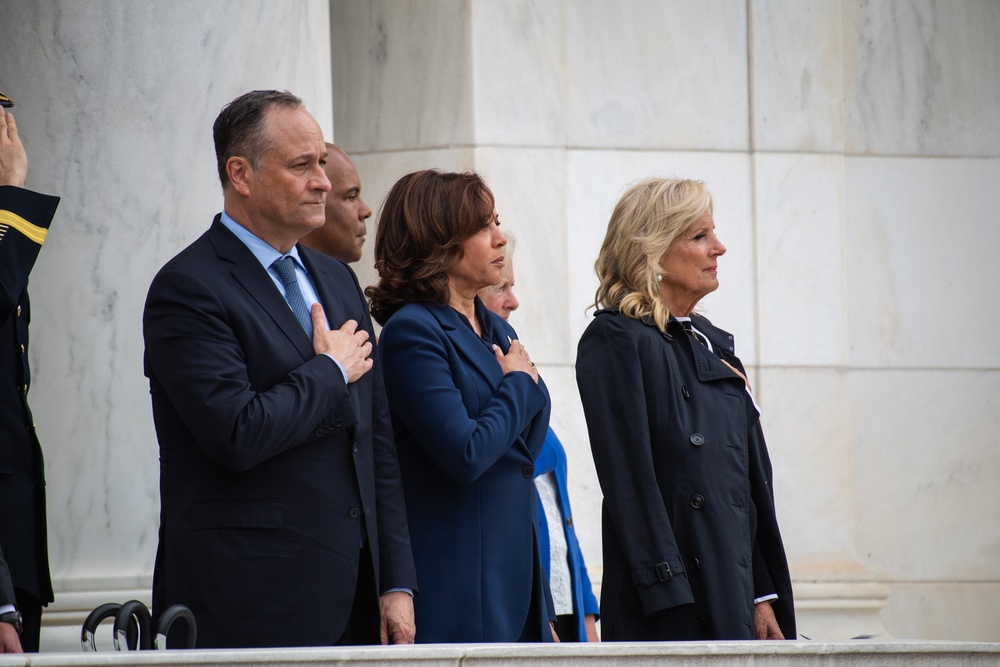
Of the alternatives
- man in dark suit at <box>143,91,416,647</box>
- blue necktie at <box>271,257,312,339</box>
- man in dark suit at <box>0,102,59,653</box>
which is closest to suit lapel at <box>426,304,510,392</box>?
man in dark suit at <box>143,91,416,647</box>

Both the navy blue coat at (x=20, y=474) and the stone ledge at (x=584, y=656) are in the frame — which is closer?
the stone ledge at (x=584, y=656)

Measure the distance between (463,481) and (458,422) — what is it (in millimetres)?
170

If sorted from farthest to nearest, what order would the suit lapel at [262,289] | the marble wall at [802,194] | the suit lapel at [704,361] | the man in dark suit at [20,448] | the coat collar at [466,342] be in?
the marble wall at [802,194]
the suit lapel at [704,361]
the coat collar at [466,342]
the man in dark suit at [20,448]
the suit lapel at [262,289]

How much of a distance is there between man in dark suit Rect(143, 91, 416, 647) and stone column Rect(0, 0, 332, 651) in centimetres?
127

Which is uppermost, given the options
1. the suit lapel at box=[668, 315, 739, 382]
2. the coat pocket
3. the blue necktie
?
the blue necktie

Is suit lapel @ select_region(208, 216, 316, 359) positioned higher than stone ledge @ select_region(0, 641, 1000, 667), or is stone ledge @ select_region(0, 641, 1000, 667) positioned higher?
suit lapel @ select_region(208, 216, 316, 359)

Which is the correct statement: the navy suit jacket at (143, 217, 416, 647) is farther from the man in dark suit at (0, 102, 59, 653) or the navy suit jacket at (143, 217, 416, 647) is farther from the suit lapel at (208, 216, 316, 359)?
the man in dark suit at (0, 102, 59, 653)

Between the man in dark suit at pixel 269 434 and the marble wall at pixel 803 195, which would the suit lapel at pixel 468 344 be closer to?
the man in dark suit at pixel 269 434

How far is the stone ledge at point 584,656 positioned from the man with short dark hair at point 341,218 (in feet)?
7.34

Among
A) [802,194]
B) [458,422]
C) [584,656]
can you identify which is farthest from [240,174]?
[802,194]

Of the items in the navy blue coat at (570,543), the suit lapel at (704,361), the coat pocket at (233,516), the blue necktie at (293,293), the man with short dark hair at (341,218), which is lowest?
the navy blue coat at (570,543)

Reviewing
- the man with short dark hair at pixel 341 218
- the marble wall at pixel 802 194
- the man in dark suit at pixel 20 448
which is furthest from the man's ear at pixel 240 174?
the marble wall at pixel 802 194

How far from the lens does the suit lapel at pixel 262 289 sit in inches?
148

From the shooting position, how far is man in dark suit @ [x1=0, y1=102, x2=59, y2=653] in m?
3.86
